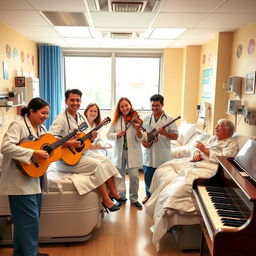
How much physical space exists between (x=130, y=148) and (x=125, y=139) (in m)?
0.12

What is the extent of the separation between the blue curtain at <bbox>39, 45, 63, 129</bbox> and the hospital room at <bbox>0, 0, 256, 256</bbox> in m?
0.17

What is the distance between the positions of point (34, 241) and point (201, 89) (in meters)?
3.82

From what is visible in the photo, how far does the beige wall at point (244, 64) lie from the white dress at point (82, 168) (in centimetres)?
181

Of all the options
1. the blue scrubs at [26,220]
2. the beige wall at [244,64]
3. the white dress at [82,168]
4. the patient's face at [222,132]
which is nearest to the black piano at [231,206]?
the patient's face at [222,132]

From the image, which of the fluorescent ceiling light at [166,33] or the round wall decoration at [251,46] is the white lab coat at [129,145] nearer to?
the fluorescent ceiling light at [166,33]

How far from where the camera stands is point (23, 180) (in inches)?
75.0

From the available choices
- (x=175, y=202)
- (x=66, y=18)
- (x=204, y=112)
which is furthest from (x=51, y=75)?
(x=175, y=202)

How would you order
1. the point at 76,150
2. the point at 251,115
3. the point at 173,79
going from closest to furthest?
the point at 76,150 < the point at 251,115 < the point at 173,79

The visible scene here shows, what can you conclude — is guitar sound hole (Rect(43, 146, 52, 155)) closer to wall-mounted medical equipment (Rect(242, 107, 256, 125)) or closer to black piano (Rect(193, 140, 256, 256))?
black piano (Rect(193, 140, 256, 256))

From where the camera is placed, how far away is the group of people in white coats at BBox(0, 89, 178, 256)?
1897 mm

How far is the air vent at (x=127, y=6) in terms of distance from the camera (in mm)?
2586

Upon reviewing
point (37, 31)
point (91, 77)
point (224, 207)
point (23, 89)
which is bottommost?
point (224, 207)

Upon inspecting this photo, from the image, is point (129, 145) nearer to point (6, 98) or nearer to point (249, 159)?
point (249, 159)

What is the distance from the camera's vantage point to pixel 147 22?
10.7 feet
